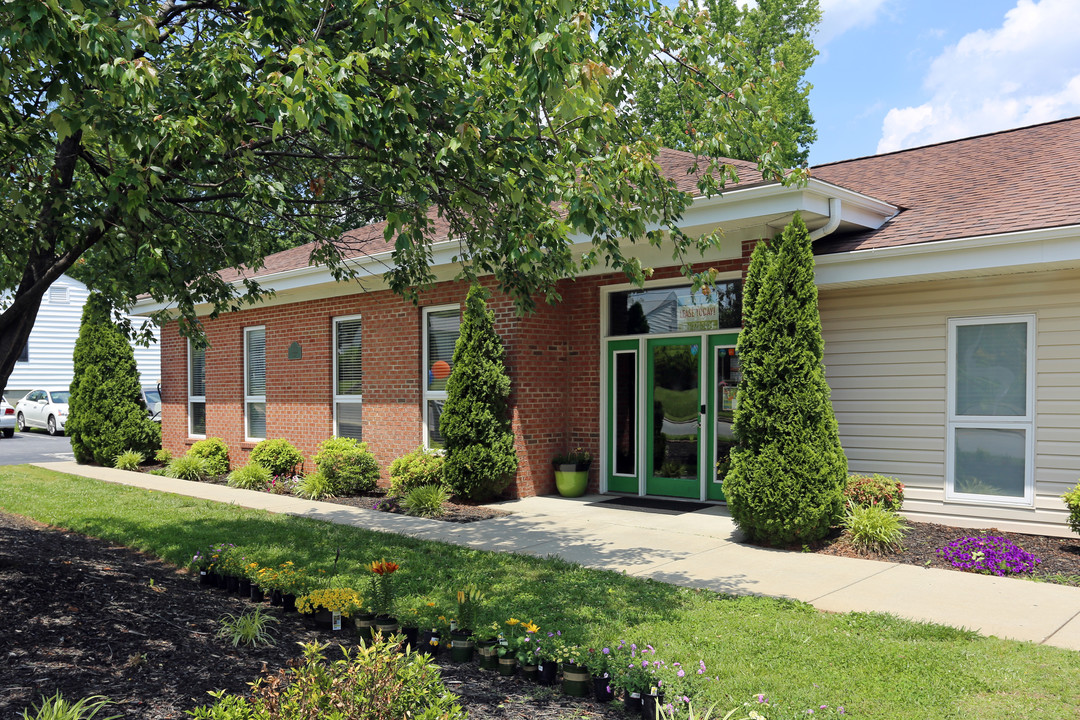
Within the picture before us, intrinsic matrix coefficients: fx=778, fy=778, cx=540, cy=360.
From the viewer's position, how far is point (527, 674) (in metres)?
4.34

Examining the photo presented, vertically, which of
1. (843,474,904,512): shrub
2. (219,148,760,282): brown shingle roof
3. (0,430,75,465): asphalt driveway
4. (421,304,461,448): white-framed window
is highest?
(219,148,760,282): brown shingle roof

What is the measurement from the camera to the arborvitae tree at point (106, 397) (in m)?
15.8

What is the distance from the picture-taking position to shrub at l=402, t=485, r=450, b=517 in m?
9.98

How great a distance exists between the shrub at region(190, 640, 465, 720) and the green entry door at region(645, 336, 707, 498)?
771cm

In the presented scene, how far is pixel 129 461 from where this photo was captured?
15492mm

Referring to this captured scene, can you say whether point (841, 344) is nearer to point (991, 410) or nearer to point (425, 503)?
point (991, 410)

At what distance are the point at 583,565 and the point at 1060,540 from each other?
4690 millimetres

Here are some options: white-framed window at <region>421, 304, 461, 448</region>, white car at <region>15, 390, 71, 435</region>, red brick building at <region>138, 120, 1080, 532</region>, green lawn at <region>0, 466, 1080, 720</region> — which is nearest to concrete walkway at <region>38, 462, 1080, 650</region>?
green lawn at <region>0, 466, 1080, 720</region>

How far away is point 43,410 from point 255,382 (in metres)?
17.0

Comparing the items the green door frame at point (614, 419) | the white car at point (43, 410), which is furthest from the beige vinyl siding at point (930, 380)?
the white car at point (43, 410)

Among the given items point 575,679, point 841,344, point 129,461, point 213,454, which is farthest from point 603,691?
point 129,461

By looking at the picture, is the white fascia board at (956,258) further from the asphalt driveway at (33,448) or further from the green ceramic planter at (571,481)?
the asphalt driveway at (33,448)

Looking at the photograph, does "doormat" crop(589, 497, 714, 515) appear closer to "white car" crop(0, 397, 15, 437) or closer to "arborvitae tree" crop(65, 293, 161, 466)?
"arborvitae tree" crop(65, 293, 161, 466)

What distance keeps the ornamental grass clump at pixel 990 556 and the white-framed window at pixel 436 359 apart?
284 inches
